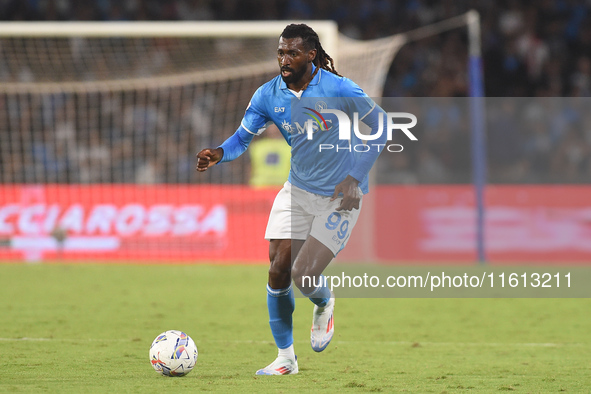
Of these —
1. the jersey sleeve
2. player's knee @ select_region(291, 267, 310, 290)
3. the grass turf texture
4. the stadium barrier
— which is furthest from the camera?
the stadium barrier

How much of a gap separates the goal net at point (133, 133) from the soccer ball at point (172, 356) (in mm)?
8880

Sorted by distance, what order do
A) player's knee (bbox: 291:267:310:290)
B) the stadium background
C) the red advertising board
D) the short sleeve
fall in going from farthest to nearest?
the red advertising board, the stadium background, the short sleeve, player's knee (bbox: 291:267:310:290)

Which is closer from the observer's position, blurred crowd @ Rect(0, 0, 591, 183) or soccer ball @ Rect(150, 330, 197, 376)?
soccer ball @ Rect(150, 330, 197, 376)

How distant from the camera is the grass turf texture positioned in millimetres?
5359

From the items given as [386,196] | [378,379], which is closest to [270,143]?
[386,196]

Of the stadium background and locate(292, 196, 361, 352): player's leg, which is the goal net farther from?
locate(292, 196, 361, 352): player's leg

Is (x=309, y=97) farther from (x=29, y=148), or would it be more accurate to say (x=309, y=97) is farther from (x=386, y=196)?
(x=29, y=148)

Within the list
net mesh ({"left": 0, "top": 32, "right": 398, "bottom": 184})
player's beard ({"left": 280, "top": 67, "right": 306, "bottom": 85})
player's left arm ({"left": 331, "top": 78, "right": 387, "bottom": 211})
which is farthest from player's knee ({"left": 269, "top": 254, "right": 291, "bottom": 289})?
net mesh ({"left": 0, "top": 32, "right": 398, "bottom": 184})

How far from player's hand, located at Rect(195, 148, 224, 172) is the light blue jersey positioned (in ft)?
0.36

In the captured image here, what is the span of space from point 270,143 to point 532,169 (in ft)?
15.1

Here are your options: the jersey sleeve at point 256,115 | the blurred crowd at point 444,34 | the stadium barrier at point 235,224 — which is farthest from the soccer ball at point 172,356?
the blurred crowd at point 444,34

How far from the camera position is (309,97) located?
577 cm

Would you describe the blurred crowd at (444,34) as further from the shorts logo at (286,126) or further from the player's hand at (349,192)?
the player's hand at (349,192)

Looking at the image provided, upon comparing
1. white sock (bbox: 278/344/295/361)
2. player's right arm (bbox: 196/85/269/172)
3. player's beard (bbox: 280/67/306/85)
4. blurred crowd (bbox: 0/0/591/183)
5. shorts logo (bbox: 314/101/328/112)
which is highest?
blurred crowd (bbox: 0/0/591/183)
